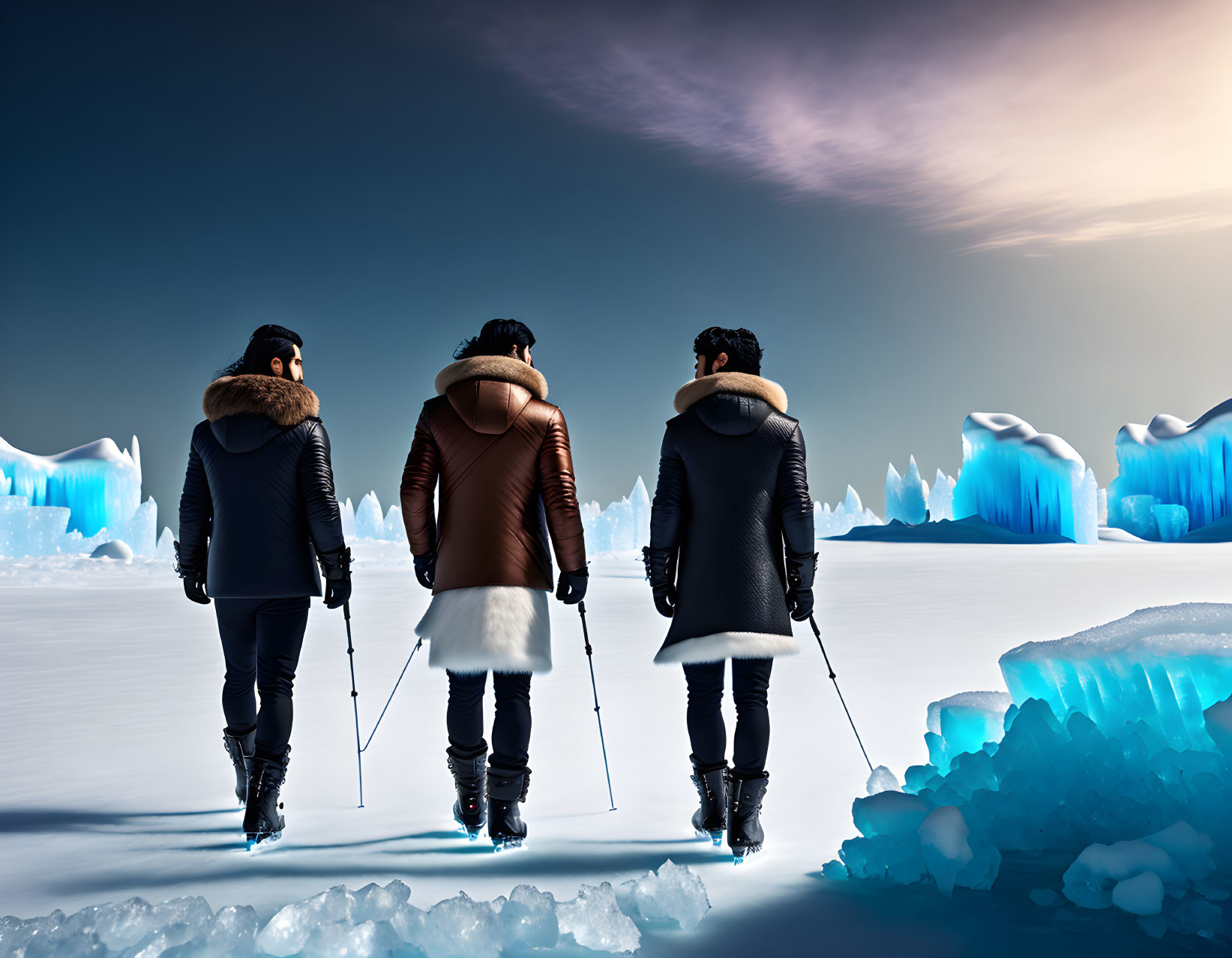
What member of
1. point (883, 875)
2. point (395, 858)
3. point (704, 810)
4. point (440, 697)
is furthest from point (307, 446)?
point (440, 697)

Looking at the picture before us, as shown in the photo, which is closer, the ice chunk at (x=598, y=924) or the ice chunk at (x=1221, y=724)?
the ice chunk at (x=598, y=924)

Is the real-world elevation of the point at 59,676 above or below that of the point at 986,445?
below

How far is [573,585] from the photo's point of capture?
366 centimetres

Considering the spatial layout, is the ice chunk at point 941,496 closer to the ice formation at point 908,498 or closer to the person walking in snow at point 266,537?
the ice formation at point 908,498

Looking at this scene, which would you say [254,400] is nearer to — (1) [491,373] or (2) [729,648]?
(1) [491,373]

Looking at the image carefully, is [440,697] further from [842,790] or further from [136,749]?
[842,790]

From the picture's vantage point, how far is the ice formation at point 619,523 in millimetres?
57731

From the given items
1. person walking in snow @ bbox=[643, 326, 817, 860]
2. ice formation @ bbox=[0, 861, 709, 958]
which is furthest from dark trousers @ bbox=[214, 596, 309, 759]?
person walking in snow @ bbox=[643, 326, 817, 860]

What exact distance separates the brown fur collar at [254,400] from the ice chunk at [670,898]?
2.28 metres

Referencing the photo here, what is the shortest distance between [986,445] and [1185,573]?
24.3 m

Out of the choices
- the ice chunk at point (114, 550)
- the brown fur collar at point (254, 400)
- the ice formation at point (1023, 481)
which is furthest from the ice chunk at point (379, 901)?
the ice chunk at point (114, 550)

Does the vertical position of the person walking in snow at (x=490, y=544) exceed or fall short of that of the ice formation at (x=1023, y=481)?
it falls short

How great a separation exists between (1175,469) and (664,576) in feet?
153

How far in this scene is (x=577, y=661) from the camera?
8555 millimetres
